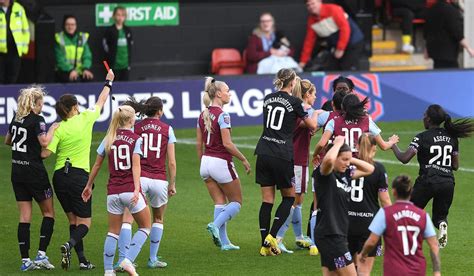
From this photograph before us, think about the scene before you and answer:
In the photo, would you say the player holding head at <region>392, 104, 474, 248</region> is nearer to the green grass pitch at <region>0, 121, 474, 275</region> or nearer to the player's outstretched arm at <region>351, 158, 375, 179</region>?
the green grass pitch at <region>0, 121, 474, 275</region>

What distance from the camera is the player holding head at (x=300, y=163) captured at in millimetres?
13742

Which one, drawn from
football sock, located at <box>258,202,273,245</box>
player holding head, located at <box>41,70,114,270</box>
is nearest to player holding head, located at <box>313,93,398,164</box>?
football sock, located at <box>258,202,273,245</box>

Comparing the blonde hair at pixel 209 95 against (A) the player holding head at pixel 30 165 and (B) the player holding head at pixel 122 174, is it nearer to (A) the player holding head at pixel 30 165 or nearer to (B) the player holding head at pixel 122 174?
(B) the player holding head at pixel 122 174

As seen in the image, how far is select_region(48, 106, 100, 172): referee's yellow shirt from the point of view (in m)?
12.8

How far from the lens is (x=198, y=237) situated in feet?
48.8

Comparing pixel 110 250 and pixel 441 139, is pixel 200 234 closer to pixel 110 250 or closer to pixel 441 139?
pixel 110 250

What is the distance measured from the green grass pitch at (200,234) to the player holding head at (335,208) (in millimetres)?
2100

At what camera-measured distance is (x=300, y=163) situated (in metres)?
13.9

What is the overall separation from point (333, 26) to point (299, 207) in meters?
10.9

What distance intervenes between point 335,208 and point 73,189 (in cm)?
322

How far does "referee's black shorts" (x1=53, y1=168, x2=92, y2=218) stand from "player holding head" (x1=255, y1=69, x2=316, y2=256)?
1.99 m

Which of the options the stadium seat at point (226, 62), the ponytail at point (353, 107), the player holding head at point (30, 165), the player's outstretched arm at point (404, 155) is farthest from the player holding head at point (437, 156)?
the stadium seat at point (226, 62)

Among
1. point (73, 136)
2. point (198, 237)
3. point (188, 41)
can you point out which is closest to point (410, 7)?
point (188, 41)

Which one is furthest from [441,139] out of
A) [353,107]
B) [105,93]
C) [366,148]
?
[105,93]
